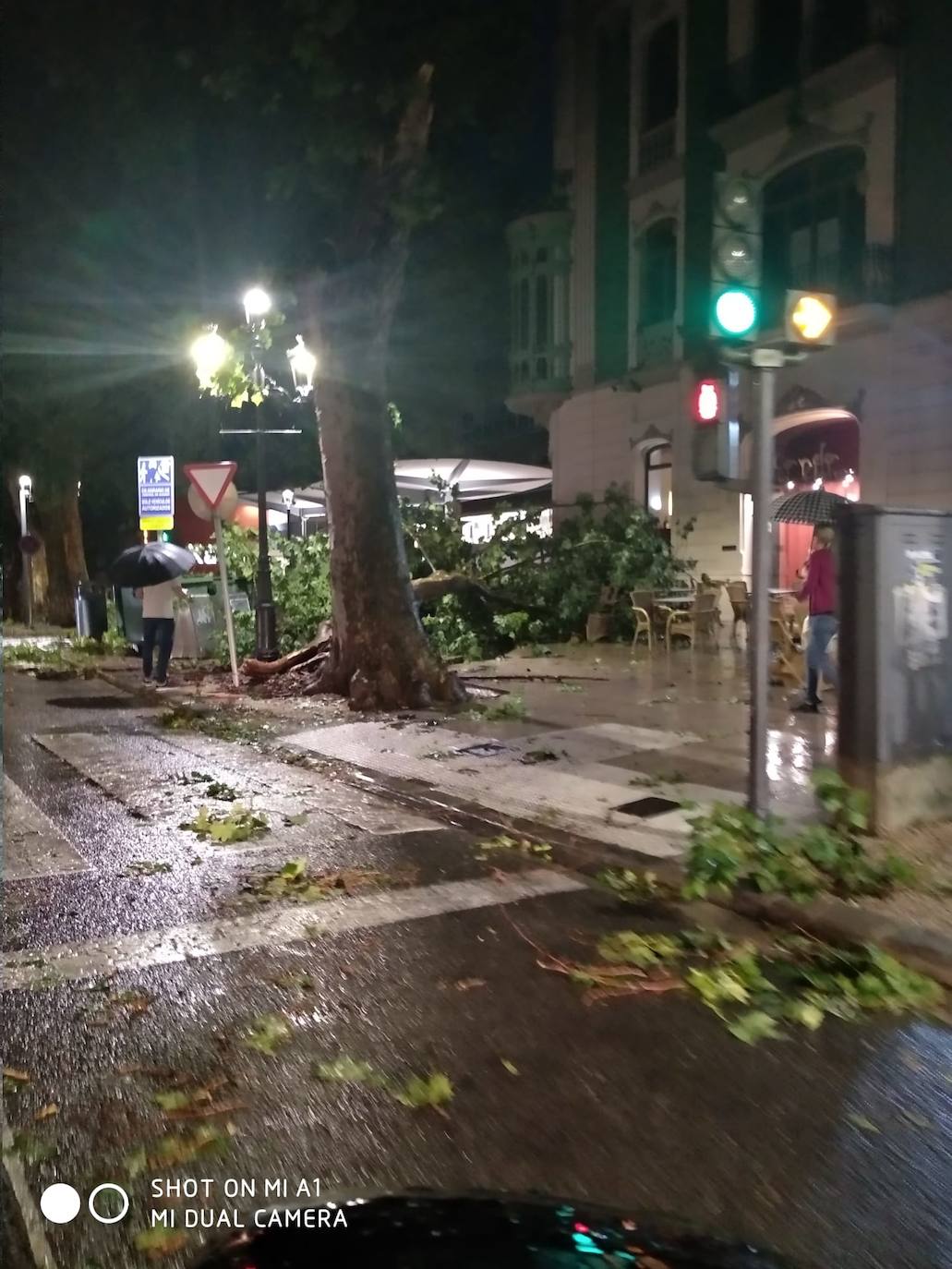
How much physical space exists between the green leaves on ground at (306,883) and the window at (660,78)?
61.5 feet

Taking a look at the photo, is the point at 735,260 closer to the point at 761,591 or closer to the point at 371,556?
the point at 761,591

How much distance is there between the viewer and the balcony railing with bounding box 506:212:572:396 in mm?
23922

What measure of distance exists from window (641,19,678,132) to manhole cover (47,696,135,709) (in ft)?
48.7

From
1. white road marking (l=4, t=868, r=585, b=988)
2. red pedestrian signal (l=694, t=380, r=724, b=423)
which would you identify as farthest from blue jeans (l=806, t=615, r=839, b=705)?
white road marking (l=4, t=868, r=585, b=988)

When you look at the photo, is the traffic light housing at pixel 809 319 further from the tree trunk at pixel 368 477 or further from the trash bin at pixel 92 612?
the trash bin at pixel 92 612

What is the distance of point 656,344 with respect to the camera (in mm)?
21438

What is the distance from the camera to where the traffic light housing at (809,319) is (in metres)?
6.67

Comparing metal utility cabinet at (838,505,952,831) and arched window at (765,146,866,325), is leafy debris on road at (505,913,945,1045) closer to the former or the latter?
metal utility cabinet at (838,505,952,831)

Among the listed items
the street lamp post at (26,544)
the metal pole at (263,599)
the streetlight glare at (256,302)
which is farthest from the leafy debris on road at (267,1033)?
the street lamp post at (26,544)

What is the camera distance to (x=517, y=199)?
24.8 meters

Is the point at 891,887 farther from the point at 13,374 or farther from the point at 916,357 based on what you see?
the point at 13,374

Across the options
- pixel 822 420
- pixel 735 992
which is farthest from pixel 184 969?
pixel 822 420

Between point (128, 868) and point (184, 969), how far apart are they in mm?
1747

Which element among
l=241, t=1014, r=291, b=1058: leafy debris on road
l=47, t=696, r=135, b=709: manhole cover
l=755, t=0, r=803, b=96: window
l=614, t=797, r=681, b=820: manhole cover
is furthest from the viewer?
l=755, t=0, r=803, b=96: window
